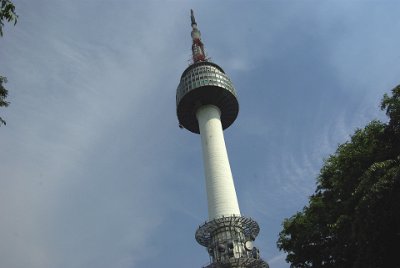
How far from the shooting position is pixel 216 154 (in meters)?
63.1

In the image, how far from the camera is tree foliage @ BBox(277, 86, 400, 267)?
72.6 ft

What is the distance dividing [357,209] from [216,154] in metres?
40.9

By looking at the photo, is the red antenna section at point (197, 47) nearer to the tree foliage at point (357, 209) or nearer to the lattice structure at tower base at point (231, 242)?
the lattice structure at tower base at point (231, 242)

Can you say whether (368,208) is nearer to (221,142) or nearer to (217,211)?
(217,211)

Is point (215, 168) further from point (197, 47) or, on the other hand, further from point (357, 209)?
point (357, 209)

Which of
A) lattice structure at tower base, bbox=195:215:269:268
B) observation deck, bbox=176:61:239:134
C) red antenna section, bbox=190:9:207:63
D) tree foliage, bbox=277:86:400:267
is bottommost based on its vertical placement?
tree foliage, bbox=277:86:400:267

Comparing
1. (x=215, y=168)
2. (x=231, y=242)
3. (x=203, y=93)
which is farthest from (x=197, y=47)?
(x=231, y=242)

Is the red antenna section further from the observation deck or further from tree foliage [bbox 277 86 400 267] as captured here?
tree foliage [bbox 277 86 400 267]

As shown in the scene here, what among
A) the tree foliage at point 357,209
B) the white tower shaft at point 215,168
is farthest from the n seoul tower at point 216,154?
the tree foliage at point 357,209

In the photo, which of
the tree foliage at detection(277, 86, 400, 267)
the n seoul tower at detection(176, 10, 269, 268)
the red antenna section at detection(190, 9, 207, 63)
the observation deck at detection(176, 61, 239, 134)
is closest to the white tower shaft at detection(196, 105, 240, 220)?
the n seoul tower at detection(176, 10, 269, 268)

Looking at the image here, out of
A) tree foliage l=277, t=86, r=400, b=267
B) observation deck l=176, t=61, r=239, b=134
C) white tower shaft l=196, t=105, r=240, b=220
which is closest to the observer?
tree foliage l=277, t=86, r=400, b=267

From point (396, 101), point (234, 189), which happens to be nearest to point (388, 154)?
point (396, 101)

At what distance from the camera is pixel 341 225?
27641 millimetres

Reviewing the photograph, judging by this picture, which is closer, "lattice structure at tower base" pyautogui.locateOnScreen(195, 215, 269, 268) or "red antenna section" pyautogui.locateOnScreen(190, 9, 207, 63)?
"lattice structure at tower base" pyautogui.locateOnScreen(195, 215, 269, 268)
